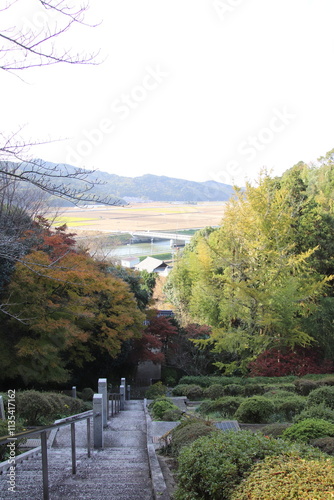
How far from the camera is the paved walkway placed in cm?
438

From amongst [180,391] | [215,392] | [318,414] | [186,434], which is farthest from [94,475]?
[180,391]

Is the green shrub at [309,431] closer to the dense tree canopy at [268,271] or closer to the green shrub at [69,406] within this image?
the green shrub at [69,406]

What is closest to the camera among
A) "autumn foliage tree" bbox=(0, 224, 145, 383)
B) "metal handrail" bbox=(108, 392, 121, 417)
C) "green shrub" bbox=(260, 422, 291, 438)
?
"green shrub" bbox=(260, 422, 291, 438)

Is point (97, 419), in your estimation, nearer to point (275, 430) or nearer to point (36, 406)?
point (36, 406)

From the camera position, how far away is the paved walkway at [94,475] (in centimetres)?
438

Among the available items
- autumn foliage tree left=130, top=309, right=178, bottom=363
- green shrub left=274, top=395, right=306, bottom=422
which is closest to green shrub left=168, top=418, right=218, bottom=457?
green shrub left=274, top=395, right=306, bottom=422

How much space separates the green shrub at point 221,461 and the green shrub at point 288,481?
19cm

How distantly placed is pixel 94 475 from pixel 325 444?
283 centimetres

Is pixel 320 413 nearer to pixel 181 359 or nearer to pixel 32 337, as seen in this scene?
pixel 32 337

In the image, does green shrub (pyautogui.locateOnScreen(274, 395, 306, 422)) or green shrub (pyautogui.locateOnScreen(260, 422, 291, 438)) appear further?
green shrub (pyautogui.locateOnScreen(274, 395, 306, 422))

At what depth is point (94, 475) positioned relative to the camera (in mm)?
5195

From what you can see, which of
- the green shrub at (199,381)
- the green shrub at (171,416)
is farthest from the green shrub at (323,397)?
the green shrub at (199,381)

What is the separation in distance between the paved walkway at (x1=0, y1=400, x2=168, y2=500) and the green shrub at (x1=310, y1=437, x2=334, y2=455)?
79.2 inches

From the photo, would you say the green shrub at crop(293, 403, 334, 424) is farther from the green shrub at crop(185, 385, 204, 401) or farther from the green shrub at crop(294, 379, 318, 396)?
the green shrub at crop(185, 385, 204, 401)
